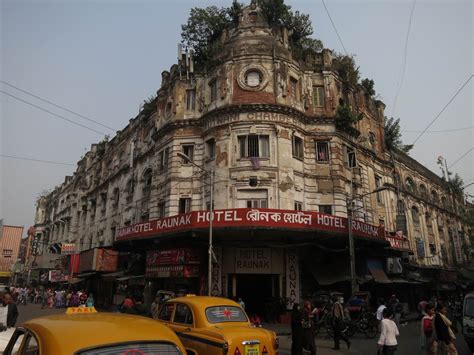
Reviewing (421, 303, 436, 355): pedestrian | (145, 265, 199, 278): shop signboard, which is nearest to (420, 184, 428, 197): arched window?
(145, 265, 199, 278): shop signboard

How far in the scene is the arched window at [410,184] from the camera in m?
36.2

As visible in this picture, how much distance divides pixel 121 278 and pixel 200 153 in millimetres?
10366

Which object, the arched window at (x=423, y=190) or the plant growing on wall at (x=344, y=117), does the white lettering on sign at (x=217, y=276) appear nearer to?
the plant growing on wall at (x=344, y=117)

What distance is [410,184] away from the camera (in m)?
37.3

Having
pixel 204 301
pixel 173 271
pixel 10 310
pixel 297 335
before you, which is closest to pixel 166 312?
pixel 204 301

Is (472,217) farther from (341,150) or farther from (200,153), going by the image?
(200,153)

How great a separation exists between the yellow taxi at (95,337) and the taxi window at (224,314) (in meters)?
3.68

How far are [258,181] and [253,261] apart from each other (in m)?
4.67

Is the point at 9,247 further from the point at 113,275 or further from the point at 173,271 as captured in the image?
the point at 173,271

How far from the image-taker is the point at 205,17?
28703 millimetres

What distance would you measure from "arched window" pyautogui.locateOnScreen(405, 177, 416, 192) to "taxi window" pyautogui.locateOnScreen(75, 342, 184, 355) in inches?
1422

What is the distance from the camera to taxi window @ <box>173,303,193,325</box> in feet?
26.9

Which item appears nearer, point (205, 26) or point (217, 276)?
point (217, 276)

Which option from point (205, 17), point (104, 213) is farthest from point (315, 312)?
point (104, 213)
